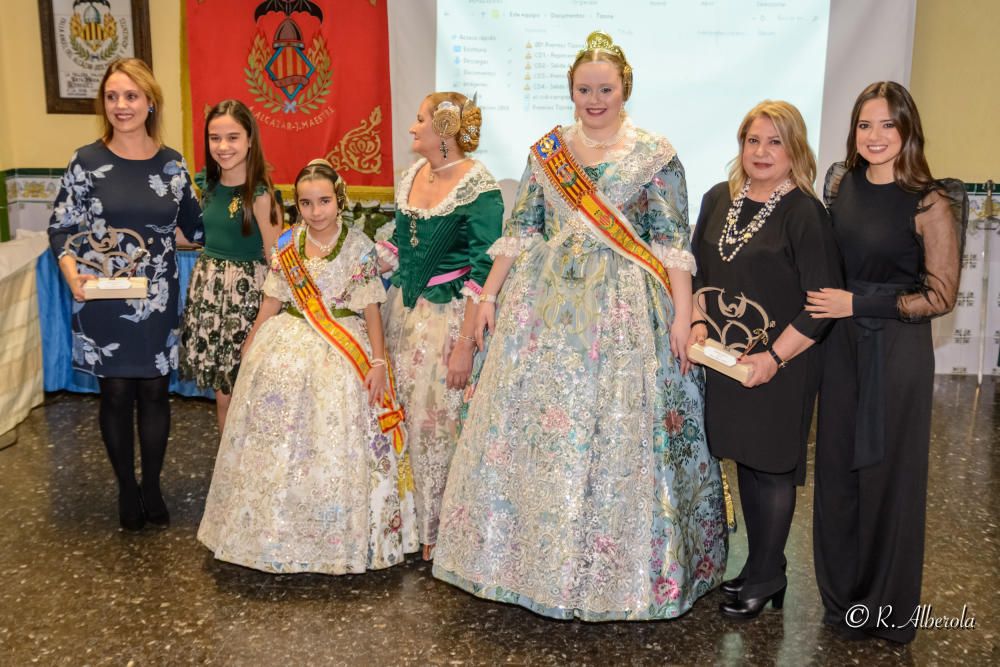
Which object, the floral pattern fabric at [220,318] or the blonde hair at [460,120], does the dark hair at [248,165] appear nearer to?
the floral pattern fabric at [220,318]

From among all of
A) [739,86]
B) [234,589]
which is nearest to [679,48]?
[739,86]

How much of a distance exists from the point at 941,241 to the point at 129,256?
217 centimetres

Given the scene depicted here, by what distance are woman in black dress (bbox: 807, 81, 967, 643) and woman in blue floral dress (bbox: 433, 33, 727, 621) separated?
32 cm

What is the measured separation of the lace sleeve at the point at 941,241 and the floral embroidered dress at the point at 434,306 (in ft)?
3.64

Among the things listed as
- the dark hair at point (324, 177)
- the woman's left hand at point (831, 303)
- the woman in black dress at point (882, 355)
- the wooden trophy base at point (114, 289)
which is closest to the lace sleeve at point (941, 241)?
the woman in black dress at point (882, 355)

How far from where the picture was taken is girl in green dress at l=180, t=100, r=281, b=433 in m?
3.05

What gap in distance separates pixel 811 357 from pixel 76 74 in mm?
3861

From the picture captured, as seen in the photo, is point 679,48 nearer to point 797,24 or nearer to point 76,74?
point 797,24

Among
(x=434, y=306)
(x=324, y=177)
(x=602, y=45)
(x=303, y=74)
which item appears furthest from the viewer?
(x=303, y=74)

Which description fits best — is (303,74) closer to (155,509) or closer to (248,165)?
(248,165)

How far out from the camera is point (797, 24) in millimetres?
4371

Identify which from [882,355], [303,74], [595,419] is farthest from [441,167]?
[303,74]

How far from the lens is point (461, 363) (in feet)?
8.80

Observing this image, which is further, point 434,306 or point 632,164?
point 434,306
